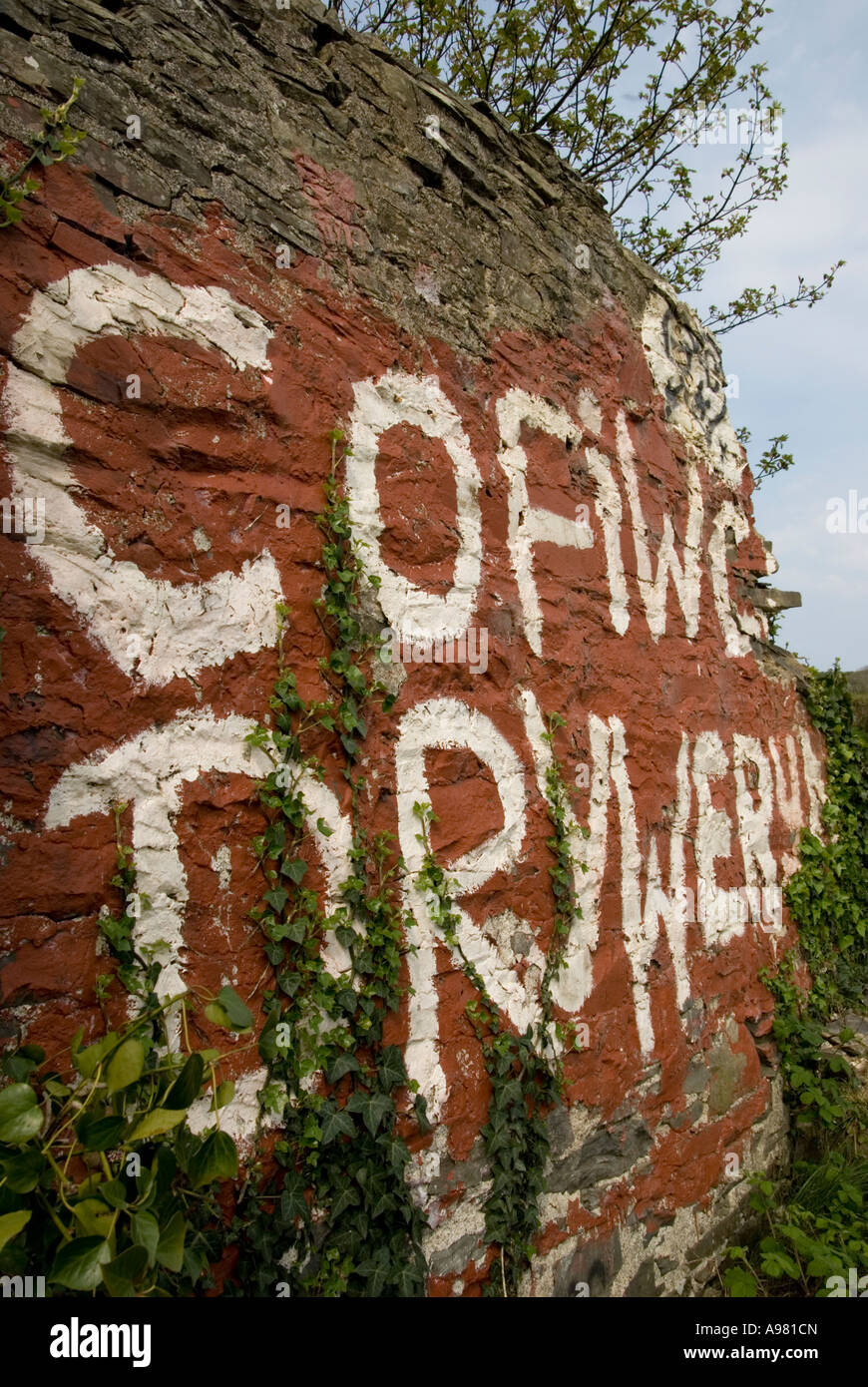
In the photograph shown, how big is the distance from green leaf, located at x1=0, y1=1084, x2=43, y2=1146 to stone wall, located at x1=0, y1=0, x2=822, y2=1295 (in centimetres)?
23

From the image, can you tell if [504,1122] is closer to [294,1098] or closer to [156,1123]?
[294,1098]

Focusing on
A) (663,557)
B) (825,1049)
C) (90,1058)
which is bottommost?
(825,1049)

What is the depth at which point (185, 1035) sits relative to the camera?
175 centimetres

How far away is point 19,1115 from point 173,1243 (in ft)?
1.08

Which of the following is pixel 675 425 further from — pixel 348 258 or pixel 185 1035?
pixel 185 1035

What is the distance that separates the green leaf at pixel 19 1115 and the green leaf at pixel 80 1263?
0.18 m

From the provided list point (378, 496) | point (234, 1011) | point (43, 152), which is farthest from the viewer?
point (378, 496)

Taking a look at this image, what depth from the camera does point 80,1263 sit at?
1.28m

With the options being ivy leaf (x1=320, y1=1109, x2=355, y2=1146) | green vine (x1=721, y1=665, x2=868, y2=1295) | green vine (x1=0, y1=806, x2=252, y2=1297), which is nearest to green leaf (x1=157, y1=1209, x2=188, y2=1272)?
green vine (x1=0, y1=806, x2=252, y2=1297)

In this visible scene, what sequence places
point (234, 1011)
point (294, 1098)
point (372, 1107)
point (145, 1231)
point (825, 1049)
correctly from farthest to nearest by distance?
point (825, 1049) → point (372, 1107) → point (294, 1098) → point (234, 1011) → point (145, 1231)

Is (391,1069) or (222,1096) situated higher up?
(222,1096)

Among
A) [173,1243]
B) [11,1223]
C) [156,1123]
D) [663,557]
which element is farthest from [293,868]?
[663,557]

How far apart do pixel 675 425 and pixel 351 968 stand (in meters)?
3.03

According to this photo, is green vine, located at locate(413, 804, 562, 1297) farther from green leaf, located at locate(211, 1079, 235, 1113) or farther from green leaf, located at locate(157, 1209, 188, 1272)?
green leaf, located at locate(157, 1209, 188, 1272)
